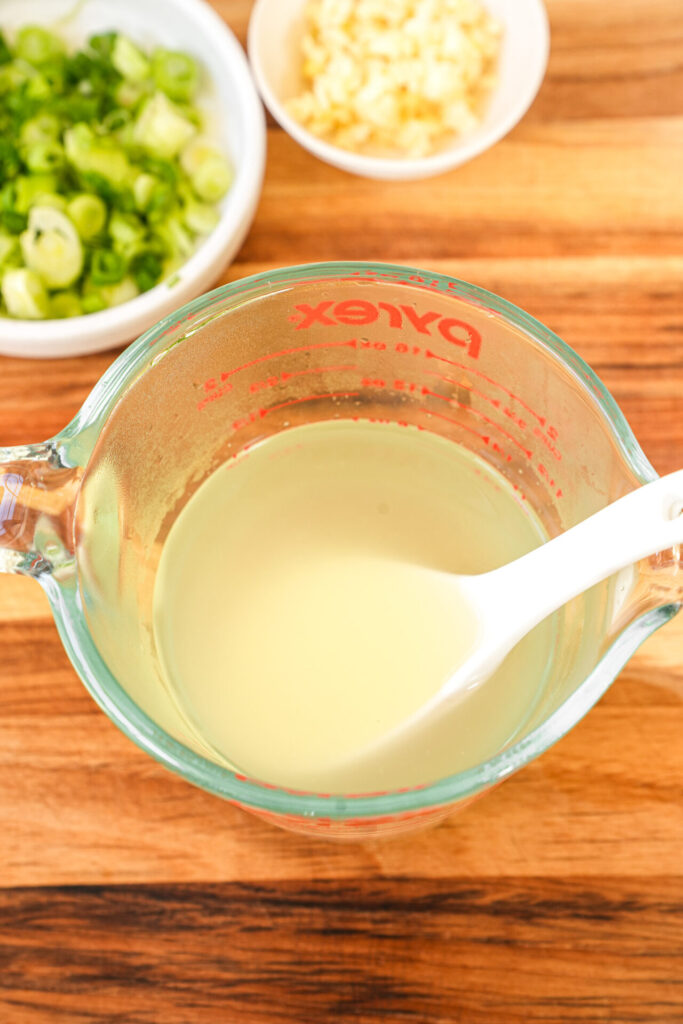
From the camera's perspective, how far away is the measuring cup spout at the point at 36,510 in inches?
25.1

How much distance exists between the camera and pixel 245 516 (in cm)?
86

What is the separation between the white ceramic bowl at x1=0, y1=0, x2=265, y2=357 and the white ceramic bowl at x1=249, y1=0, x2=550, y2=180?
0.04m

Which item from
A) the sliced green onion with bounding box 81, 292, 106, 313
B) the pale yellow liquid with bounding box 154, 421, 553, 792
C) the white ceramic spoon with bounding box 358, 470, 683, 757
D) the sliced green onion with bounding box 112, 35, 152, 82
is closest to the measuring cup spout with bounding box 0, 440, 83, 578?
the pale yellow liquid with bounding box 154, 421, 553, 792

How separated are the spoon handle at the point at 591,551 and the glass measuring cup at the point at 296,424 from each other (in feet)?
0.11

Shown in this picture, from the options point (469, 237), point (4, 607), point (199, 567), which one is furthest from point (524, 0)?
point (4, 607)

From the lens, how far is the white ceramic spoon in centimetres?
61

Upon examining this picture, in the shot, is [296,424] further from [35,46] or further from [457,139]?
[35,46]

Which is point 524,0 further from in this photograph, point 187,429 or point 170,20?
point 187,429

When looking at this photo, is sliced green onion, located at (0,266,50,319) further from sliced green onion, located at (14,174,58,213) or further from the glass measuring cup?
the glass measuring cup

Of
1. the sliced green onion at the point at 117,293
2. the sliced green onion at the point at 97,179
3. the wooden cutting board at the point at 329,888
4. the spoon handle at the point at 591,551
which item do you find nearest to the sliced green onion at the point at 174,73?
the sliced green onion at the point at 97,179

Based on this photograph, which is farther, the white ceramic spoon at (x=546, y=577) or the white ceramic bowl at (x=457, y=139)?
the white ceramic bowl at (x=457, y=139)

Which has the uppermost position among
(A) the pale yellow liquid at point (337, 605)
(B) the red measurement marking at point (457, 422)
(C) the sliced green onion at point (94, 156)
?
(C) the sliced green onion at point (94, 156)

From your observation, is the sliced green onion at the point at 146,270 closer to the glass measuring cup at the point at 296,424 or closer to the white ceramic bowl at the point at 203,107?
the white ceramic bowl at the point at 203,107

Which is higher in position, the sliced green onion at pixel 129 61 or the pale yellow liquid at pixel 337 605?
the sliced green onion at pixel 129 61
